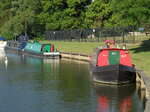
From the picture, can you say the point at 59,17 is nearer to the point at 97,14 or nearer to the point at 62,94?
the point at 97,14

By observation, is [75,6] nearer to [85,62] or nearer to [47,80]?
[85,62]

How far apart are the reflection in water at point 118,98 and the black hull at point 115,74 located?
0.45 m

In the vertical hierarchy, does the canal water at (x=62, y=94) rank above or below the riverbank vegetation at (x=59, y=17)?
below

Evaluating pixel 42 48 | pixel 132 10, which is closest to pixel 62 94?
pixel 132 10

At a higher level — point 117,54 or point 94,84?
point 117,54

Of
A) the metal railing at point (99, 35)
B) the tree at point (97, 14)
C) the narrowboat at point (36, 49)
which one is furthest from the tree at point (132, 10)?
the tree at point (97, 14)

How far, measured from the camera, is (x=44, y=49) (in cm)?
5759

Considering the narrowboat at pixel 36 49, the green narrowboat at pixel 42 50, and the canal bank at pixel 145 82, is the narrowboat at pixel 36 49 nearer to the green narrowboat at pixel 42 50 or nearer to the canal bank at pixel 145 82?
the green narrowboat at pixel 42 50

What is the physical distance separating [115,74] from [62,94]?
14.1 ft

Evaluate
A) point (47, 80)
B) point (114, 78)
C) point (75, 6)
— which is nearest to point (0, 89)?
point (47, 80)

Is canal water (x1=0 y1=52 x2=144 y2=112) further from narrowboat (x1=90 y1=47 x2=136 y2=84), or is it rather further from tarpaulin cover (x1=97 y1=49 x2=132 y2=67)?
tarpaulin cover (x1=97 y1=49 x2=132 y2=67)

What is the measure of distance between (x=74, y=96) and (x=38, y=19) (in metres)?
62.2

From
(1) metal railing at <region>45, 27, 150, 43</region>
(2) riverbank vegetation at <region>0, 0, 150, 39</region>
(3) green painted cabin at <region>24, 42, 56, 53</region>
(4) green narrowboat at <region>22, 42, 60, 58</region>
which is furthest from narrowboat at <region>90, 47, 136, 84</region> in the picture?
(2) riverbank vegetation at <region>0, 0, 150, 39</region>

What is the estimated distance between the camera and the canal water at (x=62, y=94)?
23.4 metres
